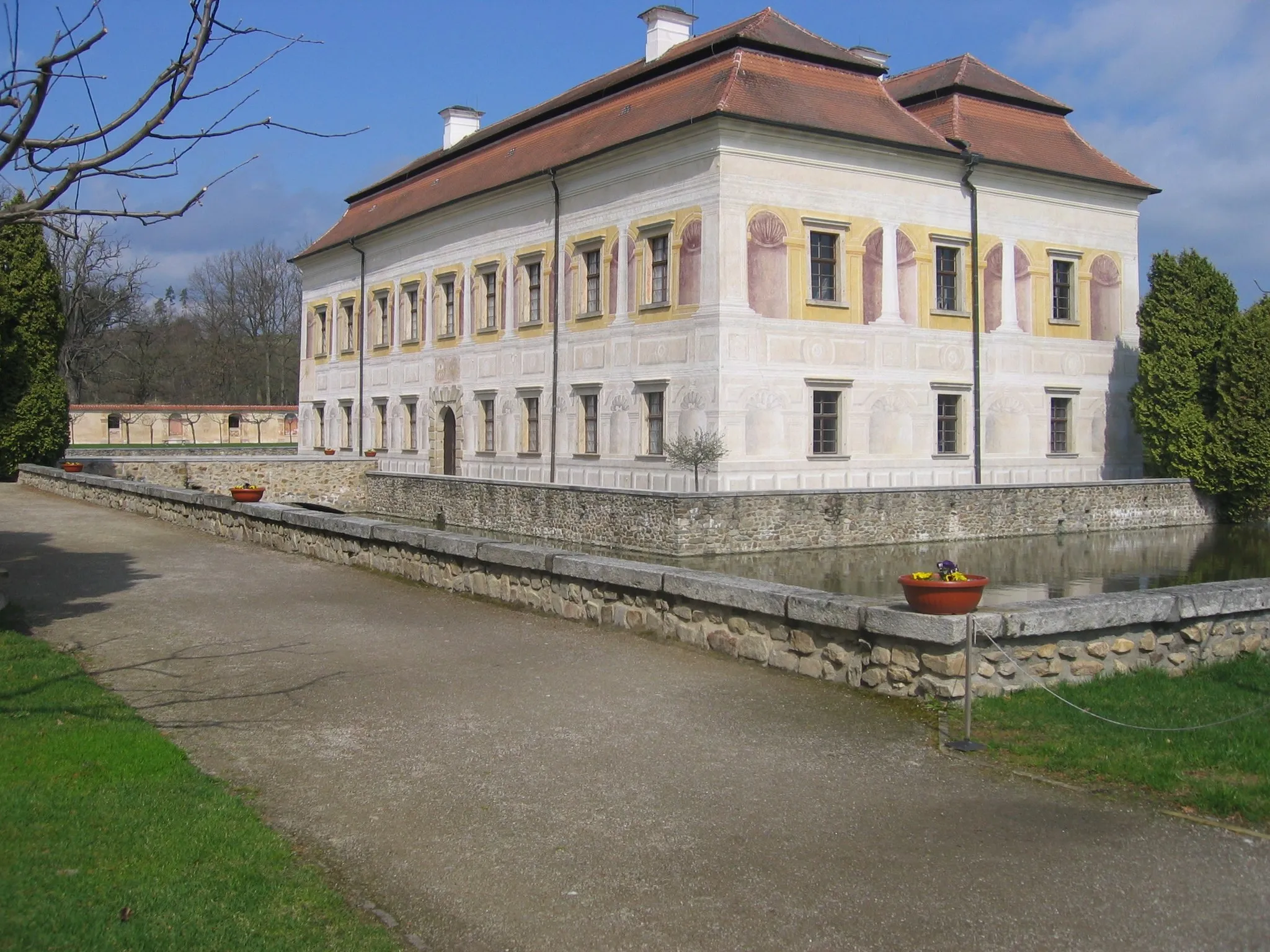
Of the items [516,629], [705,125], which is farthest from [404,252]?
[516,629]

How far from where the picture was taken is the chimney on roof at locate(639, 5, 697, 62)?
107ft

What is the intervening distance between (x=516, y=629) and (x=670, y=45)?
1015 inches

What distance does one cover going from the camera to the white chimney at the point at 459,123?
1795 inches

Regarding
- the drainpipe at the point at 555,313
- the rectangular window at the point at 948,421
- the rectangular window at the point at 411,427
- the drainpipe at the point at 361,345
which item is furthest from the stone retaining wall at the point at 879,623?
the drainpipe at the point at 361,345

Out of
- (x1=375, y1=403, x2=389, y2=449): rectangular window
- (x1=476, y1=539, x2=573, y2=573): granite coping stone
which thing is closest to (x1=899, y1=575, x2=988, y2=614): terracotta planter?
(x1=476, y1=539, x2=573, y2=573): granite coping stone

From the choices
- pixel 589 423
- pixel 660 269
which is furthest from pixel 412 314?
pixel 660 269

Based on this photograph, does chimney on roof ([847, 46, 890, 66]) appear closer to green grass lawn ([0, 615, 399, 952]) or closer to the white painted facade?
the white painted facade

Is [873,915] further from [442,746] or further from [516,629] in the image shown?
[516,629]

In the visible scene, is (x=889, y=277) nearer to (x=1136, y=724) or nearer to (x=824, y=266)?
(x=824, y=266)

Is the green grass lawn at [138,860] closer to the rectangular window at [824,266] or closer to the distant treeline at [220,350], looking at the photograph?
the rectangular window at [824,266]

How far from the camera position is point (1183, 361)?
3116cm

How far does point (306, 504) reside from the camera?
3416cm

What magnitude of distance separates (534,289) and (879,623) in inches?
1041

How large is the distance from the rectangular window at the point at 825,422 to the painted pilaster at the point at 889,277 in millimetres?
2381
